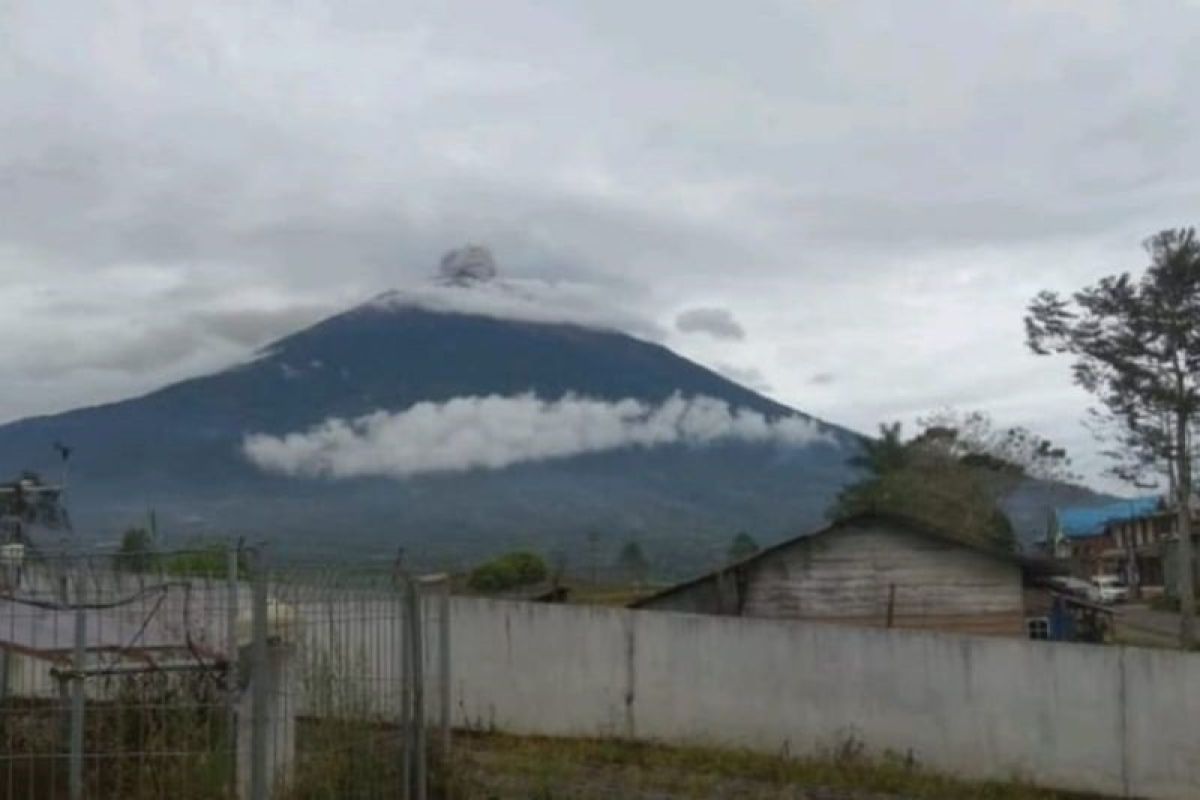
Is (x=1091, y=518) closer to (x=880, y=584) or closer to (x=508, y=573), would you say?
(x=508, y=573)

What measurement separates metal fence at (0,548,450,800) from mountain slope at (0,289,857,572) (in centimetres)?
5443

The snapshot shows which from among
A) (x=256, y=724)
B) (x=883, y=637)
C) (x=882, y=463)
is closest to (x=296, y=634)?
(x=256, y=724)

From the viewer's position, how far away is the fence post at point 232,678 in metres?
8.64

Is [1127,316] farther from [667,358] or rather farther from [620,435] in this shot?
[667,358]

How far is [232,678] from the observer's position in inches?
343

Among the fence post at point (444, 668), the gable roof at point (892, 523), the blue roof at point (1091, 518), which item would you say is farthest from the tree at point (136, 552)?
the blue roof at point (1091, 518)

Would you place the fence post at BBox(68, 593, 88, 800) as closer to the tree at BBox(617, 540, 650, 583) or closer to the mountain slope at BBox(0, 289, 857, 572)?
the tree at BBox(617, 540, 650, 583)

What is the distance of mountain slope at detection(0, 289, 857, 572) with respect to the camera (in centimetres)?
8444

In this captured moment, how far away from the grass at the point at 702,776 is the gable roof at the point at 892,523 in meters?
6.73

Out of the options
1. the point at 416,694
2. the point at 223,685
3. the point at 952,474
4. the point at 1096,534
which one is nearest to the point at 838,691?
the point at 416,694

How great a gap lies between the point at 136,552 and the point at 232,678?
100 centimetres

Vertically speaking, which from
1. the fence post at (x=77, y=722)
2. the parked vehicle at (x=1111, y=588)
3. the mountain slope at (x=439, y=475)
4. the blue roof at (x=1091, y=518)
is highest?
the mountain slope at (x=439, y=475)

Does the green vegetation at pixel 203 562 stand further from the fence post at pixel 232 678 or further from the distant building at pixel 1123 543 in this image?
the distant building at pixel 1123 543

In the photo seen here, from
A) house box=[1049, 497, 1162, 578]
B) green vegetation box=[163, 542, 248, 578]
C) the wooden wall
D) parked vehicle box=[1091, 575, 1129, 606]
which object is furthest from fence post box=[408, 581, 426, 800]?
house box=[1049, 497, 1162, 578]
